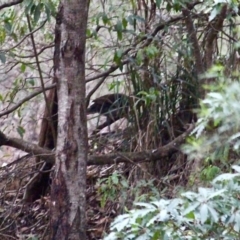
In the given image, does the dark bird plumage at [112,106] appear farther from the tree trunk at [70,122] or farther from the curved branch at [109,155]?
the tree trunk at [70,122]

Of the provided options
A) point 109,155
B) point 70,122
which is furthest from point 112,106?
point 70,122

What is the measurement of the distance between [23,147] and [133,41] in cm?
94

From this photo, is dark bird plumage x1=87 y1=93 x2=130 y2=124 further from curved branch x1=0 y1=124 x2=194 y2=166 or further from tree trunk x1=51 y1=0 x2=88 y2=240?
tree trunk x1=51 y1=0 x2=88 y2=240

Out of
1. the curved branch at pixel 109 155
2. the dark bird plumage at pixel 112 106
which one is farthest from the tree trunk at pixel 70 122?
the dark bird plumage at pixel 112 106

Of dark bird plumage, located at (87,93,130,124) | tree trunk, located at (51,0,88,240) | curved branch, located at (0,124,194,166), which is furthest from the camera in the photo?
dark bird plumage, located at (87,93,130,124)

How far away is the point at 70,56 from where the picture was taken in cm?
315

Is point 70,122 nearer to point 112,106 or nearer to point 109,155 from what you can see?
point 109,155

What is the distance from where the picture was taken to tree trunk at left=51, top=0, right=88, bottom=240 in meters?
3.14

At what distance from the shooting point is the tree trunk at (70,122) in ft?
10.3

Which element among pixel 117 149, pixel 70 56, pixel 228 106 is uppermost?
pixel 70 56

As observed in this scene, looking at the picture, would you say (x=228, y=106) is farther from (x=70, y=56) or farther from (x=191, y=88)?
(x=191, y=88)

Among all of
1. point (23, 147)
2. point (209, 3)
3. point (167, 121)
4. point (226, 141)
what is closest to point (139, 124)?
point (167, 121)

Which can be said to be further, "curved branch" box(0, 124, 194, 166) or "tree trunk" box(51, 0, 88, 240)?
"curved branch" box(0, 124, 194, 166)

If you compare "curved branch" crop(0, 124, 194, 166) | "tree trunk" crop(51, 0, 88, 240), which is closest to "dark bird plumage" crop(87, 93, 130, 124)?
"curved branch" crop(0, 124, 194, 166)
